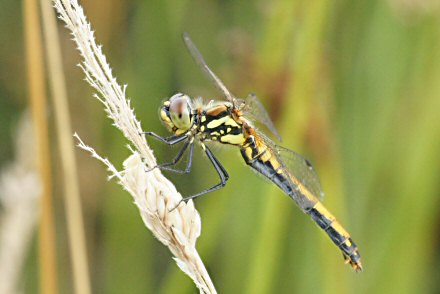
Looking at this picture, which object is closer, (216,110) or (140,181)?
(140,181)

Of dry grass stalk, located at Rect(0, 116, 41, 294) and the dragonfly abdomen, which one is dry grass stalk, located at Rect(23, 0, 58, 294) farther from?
the dragonfly abdomen

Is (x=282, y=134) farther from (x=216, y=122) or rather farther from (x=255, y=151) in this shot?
(x=216, y=122)

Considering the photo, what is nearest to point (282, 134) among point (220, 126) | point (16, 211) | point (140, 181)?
point (220, 126)

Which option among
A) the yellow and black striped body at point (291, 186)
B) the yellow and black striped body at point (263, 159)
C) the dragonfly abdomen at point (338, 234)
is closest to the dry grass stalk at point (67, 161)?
the yellow and black striped body at point (263, 159)

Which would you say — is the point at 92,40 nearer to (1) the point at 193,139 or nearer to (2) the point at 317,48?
(1) the point at 193,139

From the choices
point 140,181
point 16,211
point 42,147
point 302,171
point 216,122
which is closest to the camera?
point 140,181

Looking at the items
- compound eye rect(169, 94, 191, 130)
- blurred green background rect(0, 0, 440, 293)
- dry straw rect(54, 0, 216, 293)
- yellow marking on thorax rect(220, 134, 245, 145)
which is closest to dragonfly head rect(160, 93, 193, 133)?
compound eye rect(169, 94, 191, 130)

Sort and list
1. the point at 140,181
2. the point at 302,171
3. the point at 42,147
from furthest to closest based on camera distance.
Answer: the point at 302,171
the point at 42,147
the point at 140,181

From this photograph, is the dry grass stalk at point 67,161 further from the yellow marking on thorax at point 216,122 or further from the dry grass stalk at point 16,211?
the yellow marking on thorax at point 216,122
